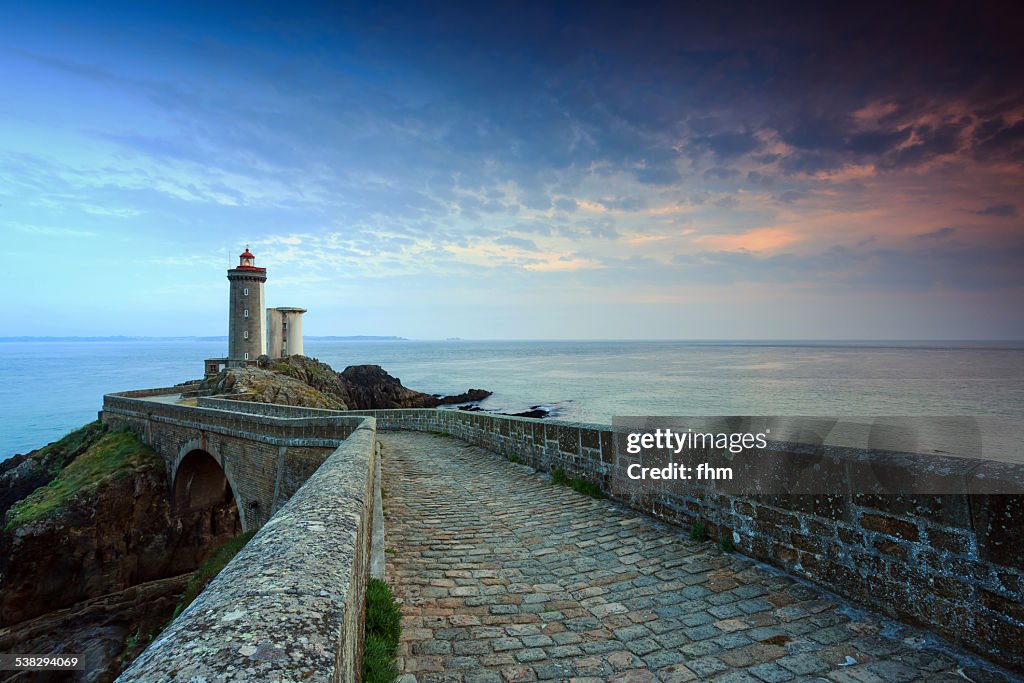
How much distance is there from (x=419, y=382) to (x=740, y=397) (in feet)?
153

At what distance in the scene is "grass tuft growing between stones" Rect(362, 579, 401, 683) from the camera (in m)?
3.04

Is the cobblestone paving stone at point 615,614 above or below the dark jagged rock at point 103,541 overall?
above

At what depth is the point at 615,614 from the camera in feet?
12.9

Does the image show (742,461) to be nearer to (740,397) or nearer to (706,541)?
(706,541)

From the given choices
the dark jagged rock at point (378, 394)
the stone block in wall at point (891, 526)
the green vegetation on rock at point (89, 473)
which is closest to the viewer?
the stone block in wall at point (891, 526)

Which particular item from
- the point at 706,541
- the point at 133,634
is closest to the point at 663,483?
the point at 706,541

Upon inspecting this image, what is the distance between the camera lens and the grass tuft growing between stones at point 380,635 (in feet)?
9.96

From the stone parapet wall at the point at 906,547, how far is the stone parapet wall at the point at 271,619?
3.71m

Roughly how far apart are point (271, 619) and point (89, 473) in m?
26.7

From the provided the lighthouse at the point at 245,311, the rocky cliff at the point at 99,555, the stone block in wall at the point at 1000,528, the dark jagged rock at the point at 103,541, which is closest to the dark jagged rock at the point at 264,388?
the rocky cliff at the point at 99,555

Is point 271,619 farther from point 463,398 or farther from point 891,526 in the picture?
point 463,398

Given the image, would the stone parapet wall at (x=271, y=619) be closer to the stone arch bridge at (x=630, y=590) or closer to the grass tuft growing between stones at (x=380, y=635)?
the stone arch bridge at (x=630, y=590)

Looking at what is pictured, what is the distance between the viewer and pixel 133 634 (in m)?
16.7

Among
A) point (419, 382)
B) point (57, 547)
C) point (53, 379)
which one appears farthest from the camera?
point (53, 379)
